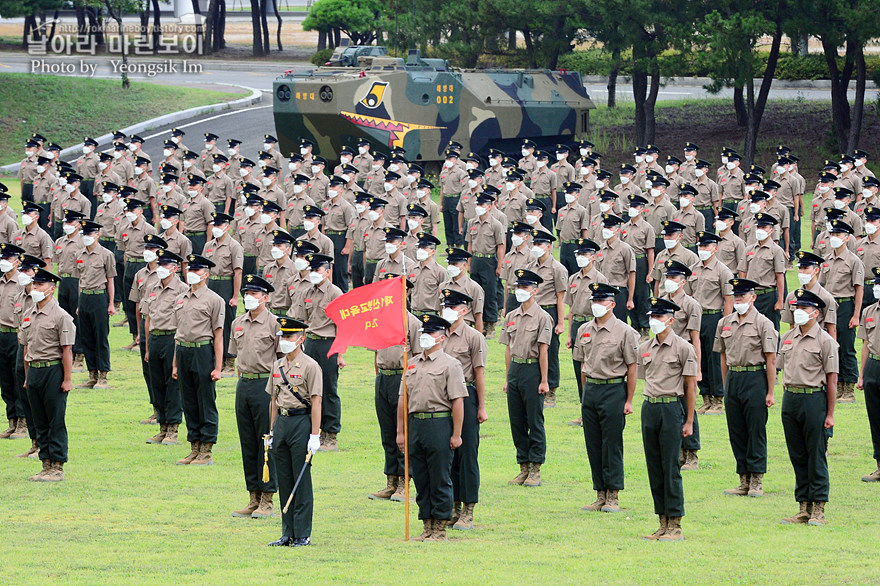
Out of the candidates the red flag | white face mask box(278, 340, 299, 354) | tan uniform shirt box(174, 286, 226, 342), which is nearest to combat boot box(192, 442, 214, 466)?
tan uniform shirt box(174, 286, 226, 342)

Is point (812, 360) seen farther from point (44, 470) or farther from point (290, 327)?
point (44, 470)

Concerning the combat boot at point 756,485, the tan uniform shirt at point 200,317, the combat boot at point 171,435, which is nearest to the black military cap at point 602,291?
the combat boot at point 756,485

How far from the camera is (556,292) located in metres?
15.8

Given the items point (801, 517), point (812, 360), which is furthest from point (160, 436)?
point (812, 360)

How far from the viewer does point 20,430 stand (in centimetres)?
1491

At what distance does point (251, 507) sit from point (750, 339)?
4.77 metres

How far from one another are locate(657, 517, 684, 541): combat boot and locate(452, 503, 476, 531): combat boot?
160 cm

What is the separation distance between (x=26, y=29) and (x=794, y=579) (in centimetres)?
6591

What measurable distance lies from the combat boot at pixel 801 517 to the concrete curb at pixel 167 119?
30.8 meters

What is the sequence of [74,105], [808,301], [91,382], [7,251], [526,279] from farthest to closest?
1. [74,105]
2. [91,382]
3. [7,251]
4. [526,279]
5. [808,301]

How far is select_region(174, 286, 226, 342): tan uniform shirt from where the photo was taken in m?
13.5

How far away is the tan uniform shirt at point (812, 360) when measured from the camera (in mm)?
11328

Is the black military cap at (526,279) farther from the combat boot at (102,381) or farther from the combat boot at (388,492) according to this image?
the combat boot at (102,381)

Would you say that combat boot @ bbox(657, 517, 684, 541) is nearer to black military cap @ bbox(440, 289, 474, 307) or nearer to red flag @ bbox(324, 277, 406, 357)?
black military cap @ bbox(440, 289, 474, 307)
